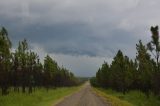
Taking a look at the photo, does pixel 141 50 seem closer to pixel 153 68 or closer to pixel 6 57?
pixel 153 68

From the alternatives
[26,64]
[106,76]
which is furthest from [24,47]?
[106,76]

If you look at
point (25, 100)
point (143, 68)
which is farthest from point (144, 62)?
point (25, 100)

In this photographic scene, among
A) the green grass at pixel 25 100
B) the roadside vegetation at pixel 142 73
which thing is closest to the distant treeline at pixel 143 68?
the roadside vegetation at pixel 142 73

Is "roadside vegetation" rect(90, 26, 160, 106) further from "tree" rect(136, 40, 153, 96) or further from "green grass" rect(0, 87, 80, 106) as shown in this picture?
"green grass" rect(0, 87, 80, 106)

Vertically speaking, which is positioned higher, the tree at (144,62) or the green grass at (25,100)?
the tree at (144,62)

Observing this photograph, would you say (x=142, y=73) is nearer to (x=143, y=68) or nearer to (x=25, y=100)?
(x=143, y=68)

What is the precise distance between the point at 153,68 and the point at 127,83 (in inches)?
684

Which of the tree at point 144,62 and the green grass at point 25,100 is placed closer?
the green grass at point 25,100

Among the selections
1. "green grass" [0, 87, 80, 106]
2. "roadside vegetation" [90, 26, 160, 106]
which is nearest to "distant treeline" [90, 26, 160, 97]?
"roadside vegetation" [90, 26, 160, 106]

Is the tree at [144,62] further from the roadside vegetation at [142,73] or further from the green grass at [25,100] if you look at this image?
the green grass at [25,100]

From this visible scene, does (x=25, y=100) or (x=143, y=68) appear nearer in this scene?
(x=25, y=100)

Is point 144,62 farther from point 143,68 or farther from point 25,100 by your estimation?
point 25,100

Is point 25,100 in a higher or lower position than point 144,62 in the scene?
lower

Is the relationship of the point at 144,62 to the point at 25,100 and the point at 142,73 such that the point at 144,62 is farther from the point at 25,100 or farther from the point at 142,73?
the point at 25,100
